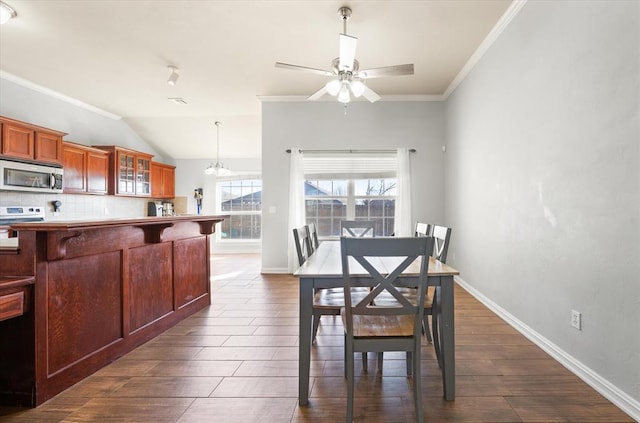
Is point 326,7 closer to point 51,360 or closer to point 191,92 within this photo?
point 191,92

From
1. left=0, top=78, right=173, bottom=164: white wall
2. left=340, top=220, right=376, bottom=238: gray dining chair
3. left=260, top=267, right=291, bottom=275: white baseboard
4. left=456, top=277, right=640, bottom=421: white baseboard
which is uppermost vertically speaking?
left=0, top=78, right=173, bottom=164: white wall

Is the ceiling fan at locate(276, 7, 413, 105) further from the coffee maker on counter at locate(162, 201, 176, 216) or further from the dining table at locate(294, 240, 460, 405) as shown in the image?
the coffee maker on counter at locate(162, 201, 176, 216)

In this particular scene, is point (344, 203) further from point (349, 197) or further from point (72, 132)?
point (72, 132)

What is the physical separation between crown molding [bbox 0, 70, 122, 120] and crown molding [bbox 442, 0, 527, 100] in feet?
19.2

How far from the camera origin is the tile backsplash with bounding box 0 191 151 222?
4441 millimetres

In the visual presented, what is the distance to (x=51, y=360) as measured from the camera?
180cm

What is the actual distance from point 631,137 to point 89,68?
5.32m

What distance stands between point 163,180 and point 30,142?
299 cm

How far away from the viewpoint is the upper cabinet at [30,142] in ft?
13.1

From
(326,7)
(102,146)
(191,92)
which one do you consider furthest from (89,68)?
(326,7)

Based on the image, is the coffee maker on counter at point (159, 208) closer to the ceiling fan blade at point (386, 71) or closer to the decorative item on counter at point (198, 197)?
the decorative item on counter at point (198, 197)

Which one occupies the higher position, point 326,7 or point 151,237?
point 326,7

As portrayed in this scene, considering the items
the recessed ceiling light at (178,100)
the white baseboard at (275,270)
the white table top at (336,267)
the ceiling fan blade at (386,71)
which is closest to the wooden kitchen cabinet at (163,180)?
the recessed ceiling light at (178,100)

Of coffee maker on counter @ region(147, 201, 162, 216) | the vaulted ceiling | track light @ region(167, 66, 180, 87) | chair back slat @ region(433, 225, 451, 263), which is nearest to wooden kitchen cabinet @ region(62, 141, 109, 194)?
the vaulted ceiling
